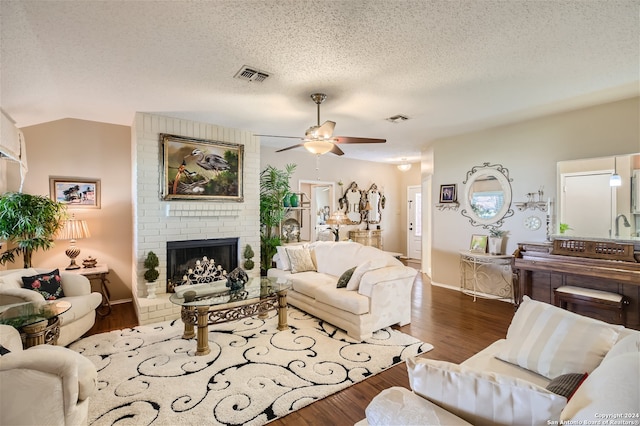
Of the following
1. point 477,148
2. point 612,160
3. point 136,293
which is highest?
point 477,148

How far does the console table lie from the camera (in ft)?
14.4

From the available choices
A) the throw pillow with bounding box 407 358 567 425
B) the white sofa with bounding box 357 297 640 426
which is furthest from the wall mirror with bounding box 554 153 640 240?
the throw pillow with bounding box 407 358 567 425

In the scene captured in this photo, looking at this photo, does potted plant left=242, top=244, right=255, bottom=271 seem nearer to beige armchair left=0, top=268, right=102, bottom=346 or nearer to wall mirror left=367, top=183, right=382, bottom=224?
beige armchair left=0, top=268, right=102, bottom=346

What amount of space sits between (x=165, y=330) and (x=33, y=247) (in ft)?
6.14

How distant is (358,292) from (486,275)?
271 cm

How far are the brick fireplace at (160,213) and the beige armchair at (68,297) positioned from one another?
1.84 feet

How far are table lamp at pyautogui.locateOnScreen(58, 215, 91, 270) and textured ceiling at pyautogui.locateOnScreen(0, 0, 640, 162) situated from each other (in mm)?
1408

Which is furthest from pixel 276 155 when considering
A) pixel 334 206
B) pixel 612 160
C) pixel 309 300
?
pixel 612 160

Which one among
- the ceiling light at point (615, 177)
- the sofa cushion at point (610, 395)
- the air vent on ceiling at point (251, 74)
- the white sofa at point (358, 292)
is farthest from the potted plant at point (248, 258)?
the ceiling light at point (615, 177)

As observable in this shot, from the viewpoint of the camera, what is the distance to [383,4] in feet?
5.98

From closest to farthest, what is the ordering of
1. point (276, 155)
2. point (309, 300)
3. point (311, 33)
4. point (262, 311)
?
point (311, 33) → point (262, 311) → point (309, 300) → point (276, 155)

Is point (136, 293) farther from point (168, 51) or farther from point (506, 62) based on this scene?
point (506, 62)

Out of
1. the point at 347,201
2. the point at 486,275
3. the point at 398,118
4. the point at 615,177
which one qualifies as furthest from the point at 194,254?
the point at 615,177

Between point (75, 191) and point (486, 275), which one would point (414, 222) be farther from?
point (75, 191)
